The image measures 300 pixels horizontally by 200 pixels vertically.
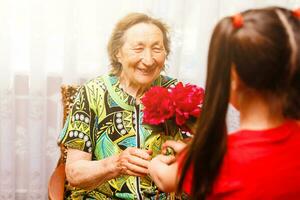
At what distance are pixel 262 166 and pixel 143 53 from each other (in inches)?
22.4

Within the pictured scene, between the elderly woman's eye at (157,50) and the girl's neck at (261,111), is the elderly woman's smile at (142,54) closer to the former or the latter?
the elderly woman's eye at (157,50)

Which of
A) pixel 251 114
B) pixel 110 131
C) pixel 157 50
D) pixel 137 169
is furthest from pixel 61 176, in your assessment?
pixel 251 114

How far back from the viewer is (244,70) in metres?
0.83

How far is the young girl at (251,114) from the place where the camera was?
0.81 m

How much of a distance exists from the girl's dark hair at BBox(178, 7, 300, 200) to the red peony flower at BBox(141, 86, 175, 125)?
0.16 m

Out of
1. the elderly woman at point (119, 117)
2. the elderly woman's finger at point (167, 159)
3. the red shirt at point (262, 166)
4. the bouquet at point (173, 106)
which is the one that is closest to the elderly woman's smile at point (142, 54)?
the elderly woman at point (119, 117)

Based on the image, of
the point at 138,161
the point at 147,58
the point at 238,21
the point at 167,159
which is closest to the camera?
the point at 238,21

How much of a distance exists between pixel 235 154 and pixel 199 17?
104cm

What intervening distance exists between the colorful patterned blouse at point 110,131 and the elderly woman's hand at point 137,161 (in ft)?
0.43

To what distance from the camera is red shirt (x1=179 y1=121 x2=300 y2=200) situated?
85 centimetres

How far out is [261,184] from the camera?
854 millimetres

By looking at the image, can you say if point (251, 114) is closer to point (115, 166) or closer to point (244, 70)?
point (244, 70)

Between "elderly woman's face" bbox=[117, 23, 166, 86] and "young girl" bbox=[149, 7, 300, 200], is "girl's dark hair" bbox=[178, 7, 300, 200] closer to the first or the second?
"young girl" bbox=[149, 7, 300, 200]

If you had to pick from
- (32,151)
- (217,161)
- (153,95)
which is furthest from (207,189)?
(32,151)
